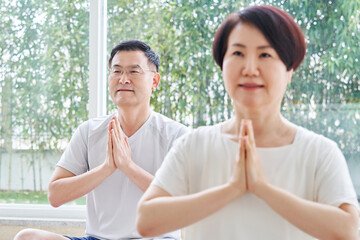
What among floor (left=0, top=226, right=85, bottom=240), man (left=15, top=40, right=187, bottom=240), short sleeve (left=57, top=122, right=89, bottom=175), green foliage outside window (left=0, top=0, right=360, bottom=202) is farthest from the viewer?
floor (left=0, top=226, right=85, bottom=240)

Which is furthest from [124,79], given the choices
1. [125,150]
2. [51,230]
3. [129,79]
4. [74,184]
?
[51,230]

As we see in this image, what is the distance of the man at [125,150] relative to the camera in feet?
6.98

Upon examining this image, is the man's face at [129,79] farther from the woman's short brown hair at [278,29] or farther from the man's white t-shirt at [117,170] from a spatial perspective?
the woman's short brown hair at [278,29]

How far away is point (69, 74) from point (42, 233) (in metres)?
1.37

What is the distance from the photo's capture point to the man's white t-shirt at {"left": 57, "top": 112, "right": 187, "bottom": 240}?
216 centimetres

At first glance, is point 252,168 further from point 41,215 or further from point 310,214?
point 41,215

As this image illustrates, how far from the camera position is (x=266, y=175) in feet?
4.32

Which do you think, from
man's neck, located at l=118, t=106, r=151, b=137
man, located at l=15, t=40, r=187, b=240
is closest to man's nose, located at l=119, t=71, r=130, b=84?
man, located at l=15, t=40, r=187, b=240

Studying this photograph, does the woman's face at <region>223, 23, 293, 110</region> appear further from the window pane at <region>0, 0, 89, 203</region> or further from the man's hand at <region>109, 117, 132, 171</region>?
the window pane at <region>0, 0, 89, 203</region>

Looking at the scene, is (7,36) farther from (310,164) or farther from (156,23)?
(310,164)

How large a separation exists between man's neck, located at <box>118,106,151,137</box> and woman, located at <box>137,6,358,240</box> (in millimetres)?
891

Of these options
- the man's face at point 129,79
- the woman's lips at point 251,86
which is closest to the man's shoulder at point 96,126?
the man's face at point 129,79

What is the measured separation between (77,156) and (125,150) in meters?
0.33

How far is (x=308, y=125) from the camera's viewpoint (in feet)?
9.51
